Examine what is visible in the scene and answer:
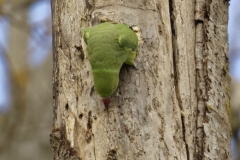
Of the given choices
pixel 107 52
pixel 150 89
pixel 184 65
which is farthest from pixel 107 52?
pixel 184 65

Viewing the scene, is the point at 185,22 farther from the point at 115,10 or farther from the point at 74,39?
the point at 74,39

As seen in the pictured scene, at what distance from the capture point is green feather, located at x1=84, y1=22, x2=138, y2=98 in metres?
2.16

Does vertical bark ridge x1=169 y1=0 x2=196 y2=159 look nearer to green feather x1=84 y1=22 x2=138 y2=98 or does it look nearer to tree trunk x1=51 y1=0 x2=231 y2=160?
tree trunk x1=51 y1=0 x2=231 y2=160

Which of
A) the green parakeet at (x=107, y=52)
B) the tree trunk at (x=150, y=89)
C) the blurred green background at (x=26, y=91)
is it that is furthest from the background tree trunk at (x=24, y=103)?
the green parakeet at (x=107, y=52)

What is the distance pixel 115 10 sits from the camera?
240cm

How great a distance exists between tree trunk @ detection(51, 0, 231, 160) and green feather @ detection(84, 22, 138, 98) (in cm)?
13

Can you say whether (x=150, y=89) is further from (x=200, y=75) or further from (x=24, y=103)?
(x=24, y=103)

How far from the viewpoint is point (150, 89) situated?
7.61ft

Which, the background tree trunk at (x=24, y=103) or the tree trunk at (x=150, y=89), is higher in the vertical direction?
the tree trunk at (x=150, y=89)

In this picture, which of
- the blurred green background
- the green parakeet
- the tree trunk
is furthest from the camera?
the blurred green background

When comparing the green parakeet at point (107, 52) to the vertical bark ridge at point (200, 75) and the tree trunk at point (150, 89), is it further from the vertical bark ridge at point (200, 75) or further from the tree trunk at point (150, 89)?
the vertical bark ridge at point (200, 75)

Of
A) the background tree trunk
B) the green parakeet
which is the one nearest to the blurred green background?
the background tree trunk

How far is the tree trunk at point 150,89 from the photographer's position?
2273mm

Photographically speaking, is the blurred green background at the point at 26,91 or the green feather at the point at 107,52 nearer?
→ the green feather at the point at 107,52
